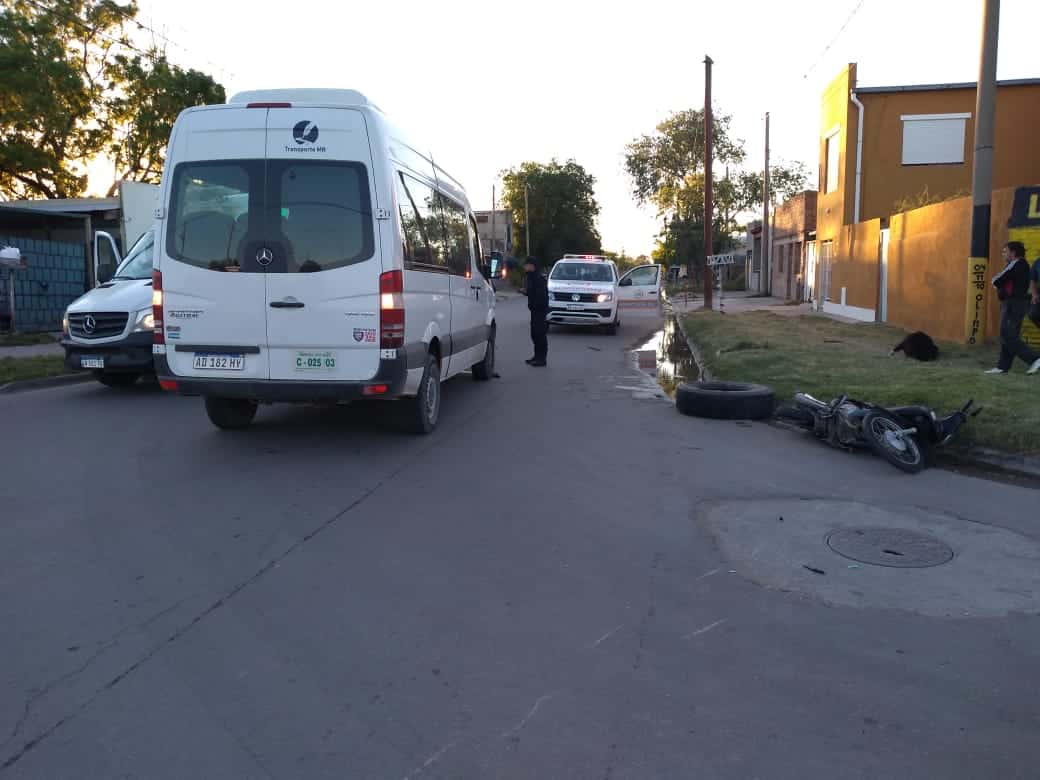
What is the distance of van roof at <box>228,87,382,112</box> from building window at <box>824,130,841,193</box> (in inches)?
976

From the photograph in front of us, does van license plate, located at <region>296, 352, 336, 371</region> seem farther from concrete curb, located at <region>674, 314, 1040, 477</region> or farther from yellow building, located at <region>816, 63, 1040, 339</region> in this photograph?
yellow building, located at <region>816, 63, 1040, 339</region>

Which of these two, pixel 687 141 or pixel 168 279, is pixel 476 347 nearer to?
pixel 168 279

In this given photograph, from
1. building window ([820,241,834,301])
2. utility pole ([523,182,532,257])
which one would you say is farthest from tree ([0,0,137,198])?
utility pole ([523,182,532,257])

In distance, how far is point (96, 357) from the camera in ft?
36.7

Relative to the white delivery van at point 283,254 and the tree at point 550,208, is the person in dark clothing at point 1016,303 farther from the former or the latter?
the tree at point 550,208

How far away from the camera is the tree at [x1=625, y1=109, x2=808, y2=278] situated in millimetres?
64312

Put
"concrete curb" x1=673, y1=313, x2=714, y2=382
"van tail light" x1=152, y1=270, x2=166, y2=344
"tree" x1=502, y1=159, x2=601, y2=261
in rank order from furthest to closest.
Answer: "tree" x1=502, y1=159, x2=601, y2=261
"concrete curb" x1=673, y1=313, x2=714, y2=382
"van tail light" x1=152, y1=270, x2=166, y2=344

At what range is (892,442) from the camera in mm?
7699

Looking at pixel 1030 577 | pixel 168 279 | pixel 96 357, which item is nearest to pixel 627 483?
pixel 1030 577

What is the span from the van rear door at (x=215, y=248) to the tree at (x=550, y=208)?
79.4 meters

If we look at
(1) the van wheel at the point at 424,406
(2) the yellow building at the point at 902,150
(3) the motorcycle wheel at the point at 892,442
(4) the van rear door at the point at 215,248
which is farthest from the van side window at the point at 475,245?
(2) the yellow building at the point at 902,150

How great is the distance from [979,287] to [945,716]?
1245 centimetres

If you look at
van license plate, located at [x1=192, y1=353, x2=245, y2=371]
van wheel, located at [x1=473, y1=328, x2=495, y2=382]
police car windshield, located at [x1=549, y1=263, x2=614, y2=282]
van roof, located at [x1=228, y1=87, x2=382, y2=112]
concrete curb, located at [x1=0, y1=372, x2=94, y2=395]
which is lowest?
concrete curb, located at [x1=0, y1=372, x2=94, y2=395]

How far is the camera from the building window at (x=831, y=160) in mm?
29656
